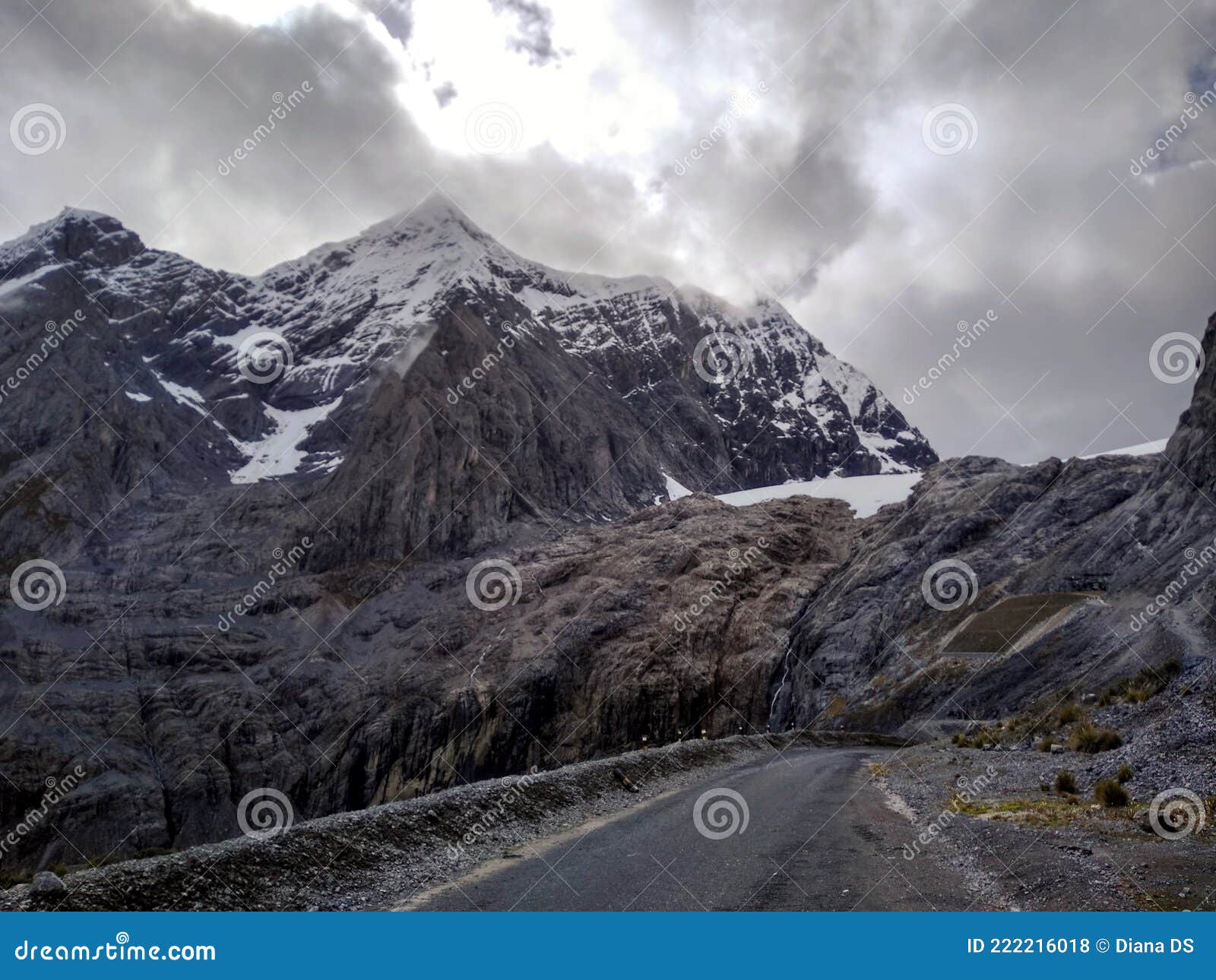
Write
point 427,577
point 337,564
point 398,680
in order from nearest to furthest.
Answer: point 398,680 → point 427,577 → point 337,564

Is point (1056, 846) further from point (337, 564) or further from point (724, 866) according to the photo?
point (337, 564)

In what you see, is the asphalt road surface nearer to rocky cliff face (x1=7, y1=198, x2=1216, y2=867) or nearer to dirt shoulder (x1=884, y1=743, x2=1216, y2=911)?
dirt shoulder (x1=884, y1=743, x2=1216, y2=911)

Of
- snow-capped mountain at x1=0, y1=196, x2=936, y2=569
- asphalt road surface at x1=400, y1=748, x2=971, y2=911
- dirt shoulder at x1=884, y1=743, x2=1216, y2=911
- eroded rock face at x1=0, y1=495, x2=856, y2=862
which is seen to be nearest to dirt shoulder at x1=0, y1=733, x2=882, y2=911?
asphalt road surface at x1=400, y1=748, x2=971, y2=911

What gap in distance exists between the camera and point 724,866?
1252 cm

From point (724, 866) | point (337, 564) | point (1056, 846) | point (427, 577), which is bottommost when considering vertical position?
point (724, 866)

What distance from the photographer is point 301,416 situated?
182 meters

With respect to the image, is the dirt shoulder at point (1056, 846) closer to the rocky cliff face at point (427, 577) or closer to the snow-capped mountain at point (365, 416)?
the rocky cliff face at point (427, 577)

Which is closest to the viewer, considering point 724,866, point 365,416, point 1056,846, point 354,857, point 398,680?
point 724,866

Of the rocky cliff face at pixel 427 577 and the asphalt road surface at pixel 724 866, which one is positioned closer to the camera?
the asphalt road surface at pixel 724 866

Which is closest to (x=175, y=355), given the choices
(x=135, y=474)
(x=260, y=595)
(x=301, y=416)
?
(x=301, y=416)

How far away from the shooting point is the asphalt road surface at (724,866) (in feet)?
34.4

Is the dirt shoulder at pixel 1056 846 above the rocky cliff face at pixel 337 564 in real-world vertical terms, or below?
below

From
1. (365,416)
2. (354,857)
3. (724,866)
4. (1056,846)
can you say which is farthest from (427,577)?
(1056,846)

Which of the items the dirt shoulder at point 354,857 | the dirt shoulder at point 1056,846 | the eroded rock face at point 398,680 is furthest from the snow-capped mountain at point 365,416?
the dirt shoulder at point 1056,846
